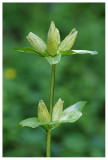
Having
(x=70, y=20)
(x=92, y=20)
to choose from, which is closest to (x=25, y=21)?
(x=70, y=20)

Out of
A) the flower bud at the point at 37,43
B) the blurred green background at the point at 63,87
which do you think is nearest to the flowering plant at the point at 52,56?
the flower bud at the point at 37,43

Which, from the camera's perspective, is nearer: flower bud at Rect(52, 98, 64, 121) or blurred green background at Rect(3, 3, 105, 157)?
flower bud at Rect(52, 98, 64, 121)

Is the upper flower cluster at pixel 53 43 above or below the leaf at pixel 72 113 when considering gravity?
above

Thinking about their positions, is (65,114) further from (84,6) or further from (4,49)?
(84,6)

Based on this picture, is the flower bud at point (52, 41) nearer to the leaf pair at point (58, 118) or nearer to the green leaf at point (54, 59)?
the green leaf at point (54, 59)

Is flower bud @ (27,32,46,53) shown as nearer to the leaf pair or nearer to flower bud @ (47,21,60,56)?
flower bud @ (47,21,60,56)

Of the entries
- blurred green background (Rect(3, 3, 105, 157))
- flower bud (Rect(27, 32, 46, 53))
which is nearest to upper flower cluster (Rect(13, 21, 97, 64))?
flower bud (Rect(27, 32, 46, 53))

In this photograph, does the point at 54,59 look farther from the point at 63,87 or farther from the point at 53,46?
the point at 63,87

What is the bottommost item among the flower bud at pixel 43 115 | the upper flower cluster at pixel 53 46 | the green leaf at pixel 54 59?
the flower bud at pixel 43 115
